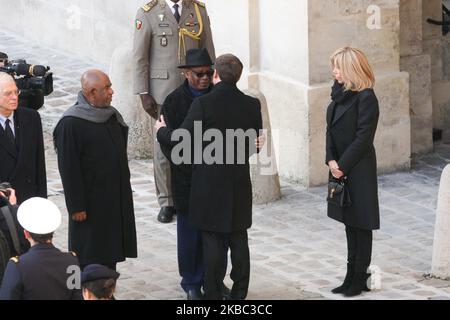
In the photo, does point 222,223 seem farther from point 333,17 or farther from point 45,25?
point 45,25

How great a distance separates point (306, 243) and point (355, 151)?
1712mm

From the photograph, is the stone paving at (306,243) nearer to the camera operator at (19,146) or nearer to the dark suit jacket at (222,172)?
the dark suit jacket at (222,172)

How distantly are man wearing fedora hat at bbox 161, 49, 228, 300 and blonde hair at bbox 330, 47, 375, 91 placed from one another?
92cm

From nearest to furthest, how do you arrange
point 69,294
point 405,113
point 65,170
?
point 69,294 < point 65,170 < point 405,113

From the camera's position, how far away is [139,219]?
12508 mm

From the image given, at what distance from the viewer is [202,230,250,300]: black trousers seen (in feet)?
32.9

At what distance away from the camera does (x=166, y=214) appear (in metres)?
12.4

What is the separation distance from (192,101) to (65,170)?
1025 mm

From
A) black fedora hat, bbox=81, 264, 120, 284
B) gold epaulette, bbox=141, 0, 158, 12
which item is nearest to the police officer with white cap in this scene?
black fedora hat, bbox=81, 264, 120, 284

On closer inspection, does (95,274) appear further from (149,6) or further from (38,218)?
(149,6)

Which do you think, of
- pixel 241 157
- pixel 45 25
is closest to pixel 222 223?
pixel 241 157

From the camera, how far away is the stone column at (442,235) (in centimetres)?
1066

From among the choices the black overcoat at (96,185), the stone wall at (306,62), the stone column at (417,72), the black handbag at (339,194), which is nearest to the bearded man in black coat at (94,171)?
the black overcoat at (96,185)
